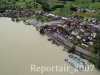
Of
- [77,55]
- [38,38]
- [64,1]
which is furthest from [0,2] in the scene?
[77,55]

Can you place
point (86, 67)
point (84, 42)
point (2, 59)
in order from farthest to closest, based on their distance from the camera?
1. point (84, 42)
2. point (2, 59)
3. point (86, 67)

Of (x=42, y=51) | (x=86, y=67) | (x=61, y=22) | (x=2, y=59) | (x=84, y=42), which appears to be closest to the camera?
(x=86, y=67)

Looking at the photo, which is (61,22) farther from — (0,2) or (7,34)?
(0,2)

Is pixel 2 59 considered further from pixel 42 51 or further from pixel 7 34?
pixel 7 34

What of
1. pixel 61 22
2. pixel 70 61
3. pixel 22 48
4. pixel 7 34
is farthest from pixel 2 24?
pixel 70 61

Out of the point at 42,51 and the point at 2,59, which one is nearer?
the point at 2,59

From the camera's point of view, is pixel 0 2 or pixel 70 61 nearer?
pixel 70 61
